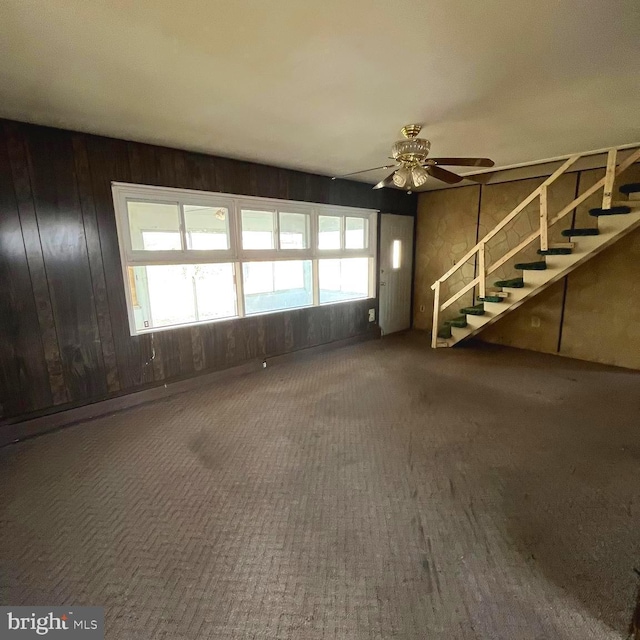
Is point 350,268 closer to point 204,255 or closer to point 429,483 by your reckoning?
point 204,255

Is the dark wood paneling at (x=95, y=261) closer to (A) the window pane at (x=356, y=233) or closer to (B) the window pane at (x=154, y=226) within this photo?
(B) the window pane at (x=154, y=226)

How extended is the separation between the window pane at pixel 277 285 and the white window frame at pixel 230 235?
5.2 inches

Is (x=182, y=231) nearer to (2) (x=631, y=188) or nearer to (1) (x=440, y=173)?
(1) (x=440, y=173)

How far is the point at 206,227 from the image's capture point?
391 centimetres

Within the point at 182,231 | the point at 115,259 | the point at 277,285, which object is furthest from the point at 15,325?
the point at 277,285

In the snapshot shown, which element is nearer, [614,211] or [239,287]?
[614,211]

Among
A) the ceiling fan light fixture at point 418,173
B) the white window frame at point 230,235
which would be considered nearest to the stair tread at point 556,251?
the ceiling fan light fixture at point 418,173

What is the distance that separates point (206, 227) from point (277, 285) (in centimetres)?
135

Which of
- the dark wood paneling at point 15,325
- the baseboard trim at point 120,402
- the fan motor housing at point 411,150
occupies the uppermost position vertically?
the fan motor housing at point 411,150

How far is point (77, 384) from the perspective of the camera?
3.10 meters

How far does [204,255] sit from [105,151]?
1.27 meters

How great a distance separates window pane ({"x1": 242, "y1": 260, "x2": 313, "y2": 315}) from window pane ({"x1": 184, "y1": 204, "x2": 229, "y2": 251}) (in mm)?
511

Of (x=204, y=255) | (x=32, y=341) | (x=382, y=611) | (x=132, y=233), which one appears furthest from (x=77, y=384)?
(x=382, y=611)

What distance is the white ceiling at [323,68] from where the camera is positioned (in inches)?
57.1
